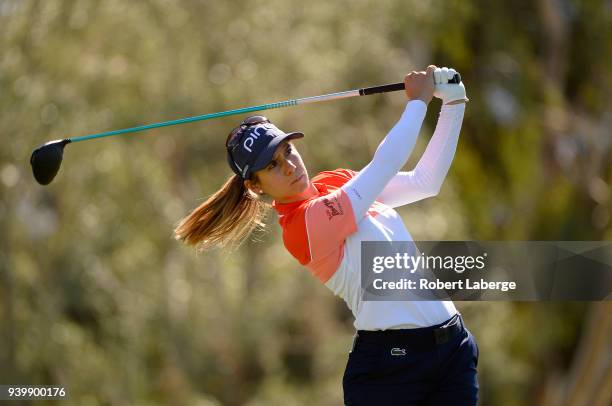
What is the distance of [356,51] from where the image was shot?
10.4 metres

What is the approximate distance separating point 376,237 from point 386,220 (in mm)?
93

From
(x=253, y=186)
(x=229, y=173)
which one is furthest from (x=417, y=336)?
(x=229, y=173)

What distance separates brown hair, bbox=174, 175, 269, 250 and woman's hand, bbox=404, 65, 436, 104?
562mm

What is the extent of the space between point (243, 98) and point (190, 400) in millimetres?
2801

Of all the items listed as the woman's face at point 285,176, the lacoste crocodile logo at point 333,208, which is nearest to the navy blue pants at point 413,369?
the lacoste crocodile logo at point 333,208

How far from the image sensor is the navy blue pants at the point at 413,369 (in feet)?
9.66

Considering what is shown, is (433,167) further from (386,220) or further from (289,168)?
(289,168)

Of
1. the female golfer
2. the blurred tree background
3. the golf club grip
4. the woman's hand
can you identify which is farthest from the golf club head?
the blurred tree background

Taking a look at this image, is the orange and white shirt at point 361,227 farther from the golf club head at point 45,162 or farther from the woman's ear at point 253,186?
the golf club head at point 45,162

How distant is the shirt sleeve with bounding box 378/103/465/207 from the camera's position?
3162 millimetres

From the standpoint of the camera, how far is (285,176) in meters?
3.08

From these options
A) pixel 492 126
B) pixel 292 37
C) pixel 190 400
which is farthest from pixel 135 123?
pixel 492 126

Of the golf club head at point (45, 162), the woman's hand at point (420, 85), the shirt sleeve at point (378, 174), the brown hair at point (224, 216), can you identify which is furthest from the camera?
the golf club head at point (45, 162)

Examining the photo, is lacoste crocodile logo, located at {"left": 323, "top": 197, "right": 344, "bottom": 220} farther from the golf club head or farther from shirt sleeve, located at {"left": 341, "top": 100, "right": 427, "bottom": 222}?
the golf club head
